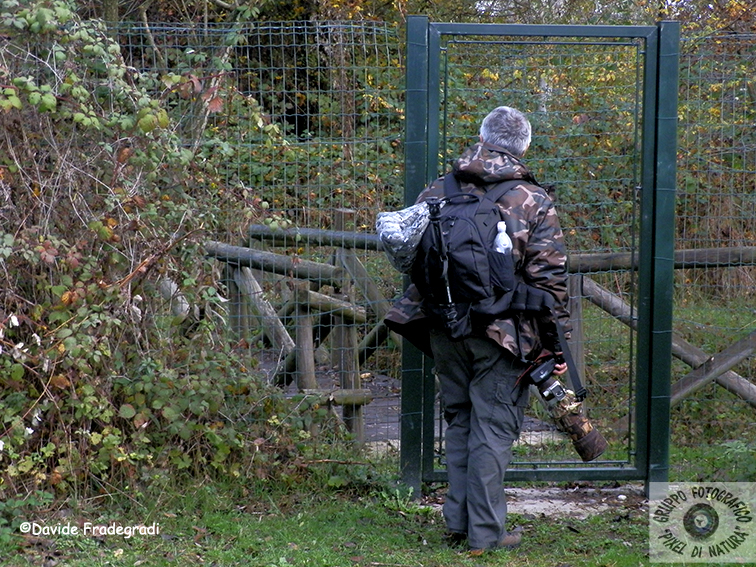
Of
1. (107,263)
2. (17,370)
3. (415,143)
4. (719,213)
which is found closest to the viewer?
(17,370)

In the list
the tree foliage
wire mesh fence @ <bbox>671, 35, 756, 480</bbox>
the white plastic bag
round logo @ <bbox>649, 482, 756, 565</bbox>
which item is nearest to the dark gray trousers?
the white plastic bag

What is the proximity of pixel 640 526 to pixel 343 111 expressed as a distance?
2.77 meters

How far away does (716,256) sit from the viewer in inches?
201

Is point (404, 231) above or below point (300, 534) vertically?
above

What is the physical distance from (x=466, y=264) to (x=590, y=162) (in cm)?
153

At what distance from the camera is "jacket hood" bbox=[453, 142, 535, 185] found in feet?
13.7

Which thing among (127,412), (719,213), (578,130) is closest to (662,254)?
(719,213)

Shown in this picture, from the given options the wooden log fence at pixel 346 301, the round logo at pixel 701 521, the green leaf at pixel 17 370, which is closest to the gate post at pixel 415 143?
the wooden log fence at pixel 346 301

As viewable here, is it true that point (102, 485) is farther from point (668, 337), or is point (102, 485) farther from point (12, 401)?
point (668, 337)

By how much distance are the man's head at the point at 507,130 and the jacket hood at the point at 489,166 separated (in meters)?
0.06

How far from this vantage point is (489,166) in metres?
4.17

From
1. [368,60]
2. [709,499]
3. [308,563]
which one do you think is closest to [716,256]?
[709,499]

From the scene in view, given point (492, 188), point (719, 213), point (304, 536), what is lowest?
point (304, 536)

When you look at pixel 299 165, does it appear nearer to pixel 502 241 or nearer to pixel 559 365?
pixel 502 241
